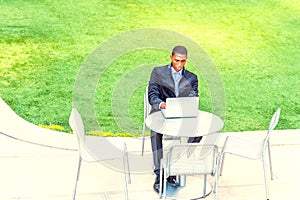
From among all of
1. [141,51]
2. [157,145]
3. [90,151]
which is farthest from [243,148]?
[141,51]

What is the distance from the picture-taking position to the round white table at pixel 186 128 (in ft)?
24.0

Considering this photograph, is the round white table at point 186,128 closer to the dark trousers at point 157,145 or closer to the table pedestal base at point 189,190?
the table pedestal base at point 189,190

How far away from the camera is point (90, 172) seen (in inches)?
321

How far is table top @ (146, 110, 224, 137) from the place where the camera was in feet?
23.9

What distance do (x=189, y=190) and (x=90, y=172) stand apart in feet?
3.98

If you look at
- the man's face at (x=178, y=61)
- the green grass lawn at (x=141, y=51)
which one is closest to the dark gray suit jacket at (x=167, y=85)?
the man's face at (x=178, y=61)

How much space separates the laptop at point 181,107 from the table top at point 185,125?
2.1 inches

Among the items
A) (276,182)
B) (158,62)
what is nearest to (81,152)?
(276,182)

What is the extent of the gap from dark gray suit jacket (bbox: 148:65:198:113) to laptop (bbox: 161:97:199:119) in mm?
365

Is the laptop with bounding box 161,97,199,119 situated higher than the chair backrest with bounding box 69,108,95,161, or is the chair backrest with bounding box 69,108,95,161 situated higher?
the laptop with bounding box 161,97,199,119

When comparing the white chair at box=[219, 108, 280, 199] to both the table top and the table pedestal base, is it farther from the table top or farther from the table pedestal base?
the table pedestal base

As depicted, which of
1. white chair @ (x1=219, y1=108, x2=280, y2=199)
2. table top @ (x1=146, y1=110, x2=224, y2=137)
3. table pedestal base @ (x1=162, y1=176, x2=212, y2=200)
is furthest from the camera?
table pedestal base @ (x1=162, y1=176, x2=212, y2=200)

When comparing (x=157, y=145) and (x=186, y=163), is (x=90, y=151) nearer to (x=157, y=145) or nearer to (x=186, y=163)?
(x=157, y=145)

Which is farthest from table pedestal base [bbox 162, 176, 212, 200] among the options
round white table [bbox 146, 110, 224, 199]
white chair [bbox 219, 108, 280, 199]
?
white chair [bbox 219, 108, 280, 199]
